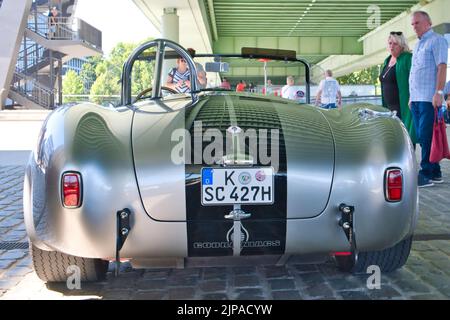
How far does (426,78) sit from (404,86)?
54cm

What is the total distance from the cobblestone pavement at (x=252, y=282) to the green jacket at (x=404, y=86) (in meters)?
2.86

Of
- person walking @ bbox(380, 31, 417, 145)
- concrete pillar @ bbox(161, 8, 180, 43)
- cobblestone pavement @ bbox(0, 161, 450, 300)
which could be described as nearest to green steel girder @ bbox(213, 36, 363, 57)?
concrete pillar @ bbox(161, 8, 180, 43)

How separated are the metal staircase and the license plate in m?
26.2

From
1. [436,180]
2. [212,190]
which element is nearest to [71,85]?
[436,180]

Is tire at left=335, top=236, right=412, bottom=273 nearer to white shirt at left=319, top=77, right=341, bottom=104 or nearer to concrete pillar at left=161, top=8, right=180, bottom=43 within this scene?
white shirt at left=319, top=77, right=341, bottom=104

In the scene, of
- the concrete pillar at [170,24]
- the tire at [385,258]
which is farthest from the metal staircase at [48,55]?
the tire at [385,258]

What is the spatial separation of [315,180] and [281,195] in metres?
0.18

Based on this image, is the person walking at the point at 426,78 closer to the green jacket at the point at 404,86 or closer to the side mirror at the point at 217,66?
the green jacket at the point at 404,86

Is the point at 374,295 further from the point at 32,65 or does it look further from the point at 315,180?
the point at 32,65

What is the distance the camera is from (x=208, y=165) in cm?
226

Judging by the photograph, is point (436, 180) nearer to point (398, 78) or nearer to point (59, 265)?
point (398, 78)

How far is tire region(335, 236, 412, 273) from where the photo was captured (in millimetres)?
2736

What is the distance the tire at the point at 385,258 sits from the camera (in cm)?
274
